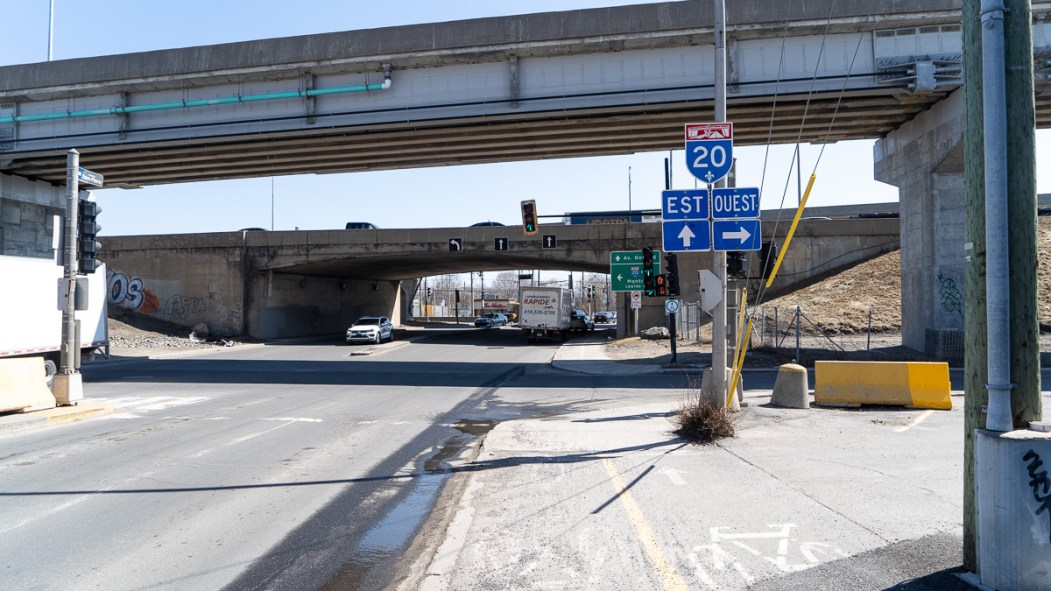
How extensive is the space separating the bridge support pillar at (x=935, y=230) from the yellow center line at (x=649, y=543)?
1903 cm

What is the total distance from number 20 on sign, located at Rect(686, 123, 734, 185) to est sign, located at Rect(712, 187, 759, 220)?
0.98 ft

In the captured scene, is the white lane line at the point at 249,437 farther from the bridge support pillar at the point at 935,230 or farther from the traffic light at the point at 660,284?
the bridge support pillar at the point at 935,230

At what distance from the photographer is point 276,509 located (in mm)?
7023

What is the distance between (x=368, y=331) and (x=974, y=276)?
3837 cm

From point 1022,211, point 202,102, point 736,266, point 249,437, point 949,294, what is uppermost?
point 202,102

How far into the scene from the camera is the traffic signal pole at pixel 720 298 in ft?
34.8

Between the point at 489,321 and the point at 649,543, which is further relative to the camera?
the point at 489,321

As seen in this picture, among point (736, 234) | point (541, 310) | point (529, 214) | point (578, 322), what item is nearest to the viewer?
point (736, 234)

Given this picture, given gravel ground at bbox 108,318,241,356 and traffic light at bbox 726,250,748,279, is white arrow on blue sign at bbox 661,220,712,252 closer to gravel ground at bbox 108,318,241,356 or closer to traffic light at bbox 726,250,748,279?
traffic light at bbox 726,250,748,279

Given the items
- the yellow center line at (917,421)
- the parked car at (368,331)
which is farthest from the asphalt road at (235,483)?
the parked car at (368,331)

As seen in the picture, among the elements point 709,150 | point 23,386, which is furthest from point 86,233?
point 709,150

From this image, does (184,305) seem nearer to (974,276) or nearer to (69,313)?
(69,313)

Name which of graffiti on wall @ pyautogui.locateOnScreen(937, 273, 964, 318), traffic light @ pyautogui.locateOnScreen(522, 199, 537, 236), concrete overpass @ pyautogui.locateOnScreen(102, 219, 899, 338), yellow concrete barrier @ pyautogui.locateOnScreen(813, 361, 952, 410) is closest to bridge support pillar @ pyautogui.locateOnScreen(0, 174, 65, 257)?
concrete overpass @ pyautogui.locateOnScreen(102, 219, 899, 338)

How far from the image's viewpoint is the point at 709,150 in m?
10.8
